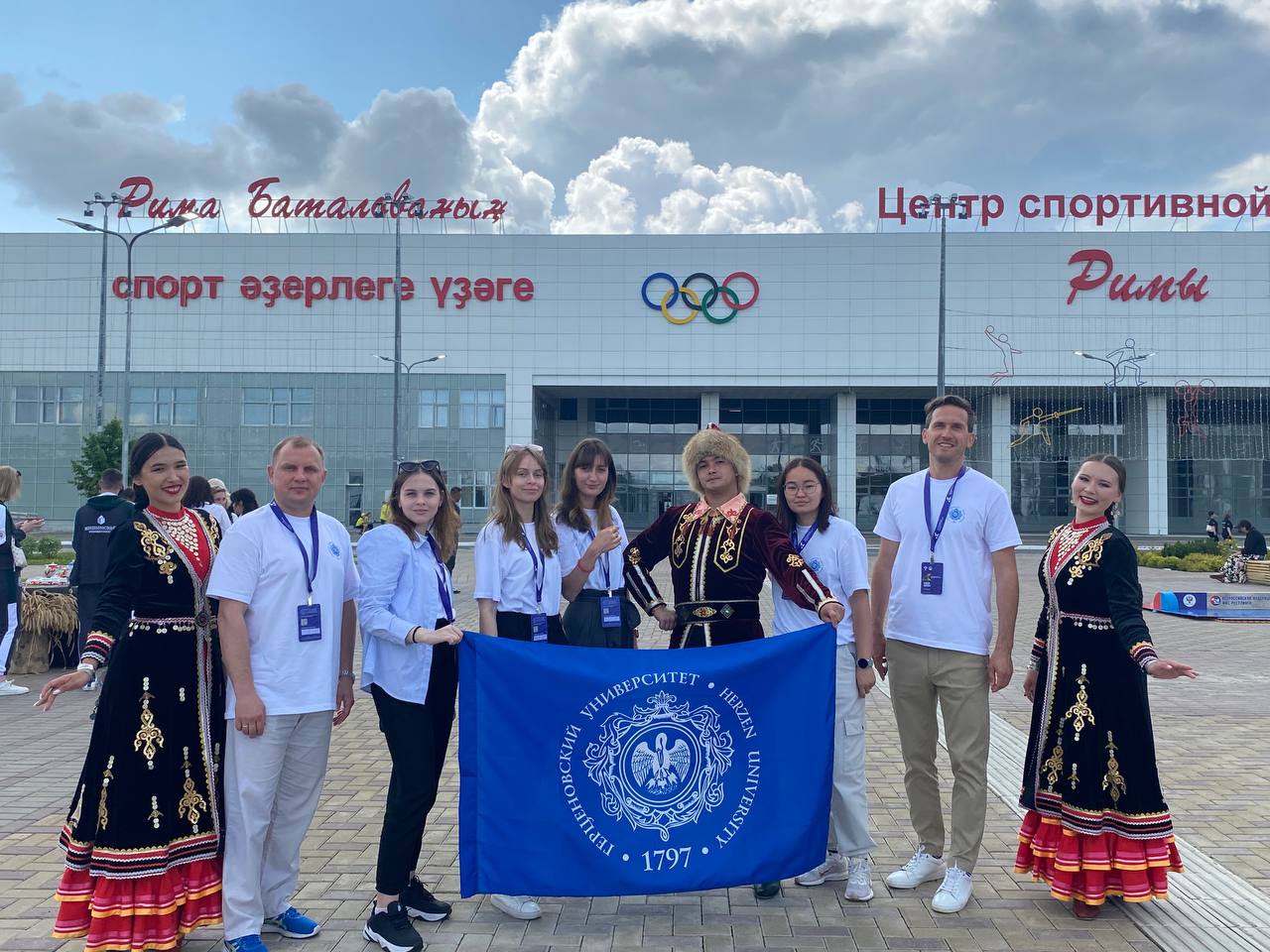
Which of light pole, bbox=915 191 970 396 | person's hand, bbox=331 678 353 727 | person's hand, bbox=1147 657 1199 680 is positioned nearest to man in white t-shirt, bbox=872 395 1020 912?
person's hand, bbox=1147 657 1199 680

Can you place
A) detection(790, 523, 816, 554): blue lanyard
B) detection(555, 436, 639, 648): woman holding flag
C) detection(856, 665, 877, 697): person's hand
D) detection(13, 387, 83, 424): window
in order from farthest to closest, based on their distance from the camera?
1. detection(13, 387, 83, 424): window
2. detection(555, 436, 639, 648): woman holding flag
3. detection(790, 523, 816, 554): blue lanyard
4. detection(856, 665, 877, 697): person's hand

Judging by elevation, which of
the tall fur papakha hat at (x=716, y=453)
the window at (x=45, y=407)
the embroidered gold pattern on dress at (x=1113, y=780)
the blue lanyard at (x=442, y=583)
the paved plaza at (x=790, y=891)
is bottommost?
the paved plaza at (x=790, y=891)

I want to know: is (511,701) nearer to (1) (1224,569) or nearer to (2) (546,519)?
(2) (546,519)

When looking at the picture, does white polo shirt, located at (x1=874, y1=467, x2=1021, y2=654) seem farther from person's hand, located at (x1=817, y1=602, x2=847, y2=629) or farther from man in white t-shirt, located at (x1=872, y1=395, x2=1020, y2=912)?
person's hand, located at (x1=817, y1=602, x2=847, y2=629)

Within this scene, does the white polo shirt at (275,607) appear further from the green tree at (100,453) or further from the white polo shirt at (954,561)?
the green tree at (100,453)

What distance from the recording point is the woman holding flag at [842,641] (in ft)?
15.1

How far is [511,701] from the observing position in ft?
13.8

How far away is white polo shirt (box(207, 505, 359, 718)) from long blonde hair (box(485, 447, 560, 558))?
3.10 feet

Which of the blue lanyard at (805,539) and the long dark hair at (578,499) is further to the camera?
the long dark hair at (578,499)

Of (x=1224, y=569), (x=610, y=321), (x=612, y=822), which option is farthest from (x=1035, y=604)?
(x=610, y=321)

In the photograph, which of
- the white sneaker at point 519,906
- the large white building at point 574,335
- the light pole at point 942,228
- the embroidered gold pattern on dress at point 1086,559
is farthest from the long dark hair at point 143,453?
the large white building at point 574,335

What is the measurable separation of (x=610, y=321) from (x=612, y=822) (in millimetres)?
51036

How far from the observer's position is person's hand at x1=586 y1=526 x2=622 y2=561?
4.84m

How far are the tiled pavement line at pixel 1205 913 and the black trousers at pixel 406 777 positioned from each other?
2.97m
